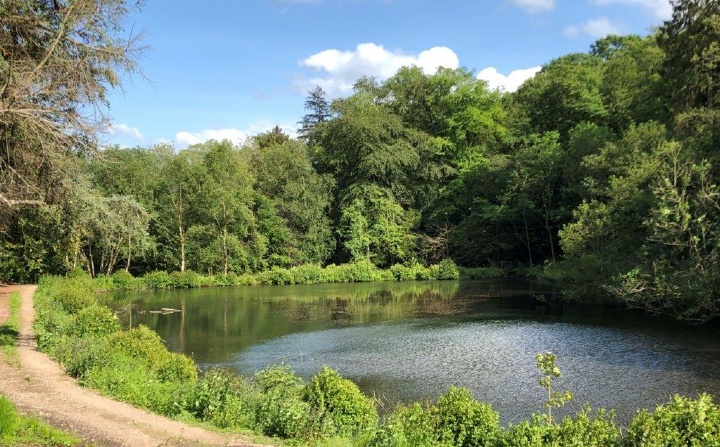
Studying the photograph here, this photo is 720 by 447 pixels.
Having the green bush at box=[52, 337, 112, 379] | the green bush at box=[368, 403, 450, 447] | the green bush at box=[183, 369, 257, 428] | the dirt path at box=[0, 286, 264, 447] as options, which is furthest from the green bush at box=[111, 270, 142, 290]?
the green bush at box=[368, 403, 450, 447]

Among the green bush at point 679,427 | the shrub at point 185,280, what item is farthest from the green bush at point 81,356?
the shrub at point 185,280

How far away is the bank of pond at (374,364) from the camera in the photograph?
793 cm

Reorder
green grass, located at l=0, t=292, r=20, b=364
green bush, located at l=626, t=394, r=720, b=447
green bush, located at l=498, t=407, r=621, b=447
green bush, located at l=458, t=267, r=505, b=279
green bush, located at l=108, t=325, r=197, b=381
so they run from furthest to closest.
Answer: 1. green bush, located at l=458, t=267, r=505, b=279
2. green grass, located at l=0, t=292, r=20, b=364
3. green bush, located at l=108, t=325, r=197, b=381
4. green bush, located at l=498, t=407, r=621, b=447
5. green bush, located at l=626, t=394, r=720, b=447

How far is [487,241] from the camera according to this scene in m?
50.0

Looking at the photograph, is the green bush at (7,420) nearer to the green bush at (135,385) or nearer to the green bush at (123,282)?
the green bush at (135,385)

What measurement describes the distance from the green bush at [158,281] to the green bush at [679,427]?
37087 millimetres

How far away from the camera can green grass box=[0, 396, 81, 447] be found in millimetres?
6578

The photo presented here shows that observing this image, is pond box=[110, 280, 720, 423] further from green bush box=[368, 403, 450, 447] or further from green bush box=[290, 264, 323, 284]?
green bush box=[290, 264, 323, 284]

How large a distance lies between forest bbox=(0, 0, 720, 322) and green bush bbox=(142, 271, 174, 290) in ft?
9.92

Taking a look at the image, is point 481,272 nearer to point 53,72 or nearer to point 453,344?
point 453,344

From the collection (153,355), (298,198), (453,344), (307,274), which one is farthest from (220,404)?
(298,198)

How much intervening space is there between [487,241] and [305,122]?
36307 millimetres

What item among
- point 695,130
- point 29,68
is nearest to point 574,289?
point 695,130

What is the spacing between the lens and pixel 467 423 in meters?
8.02
